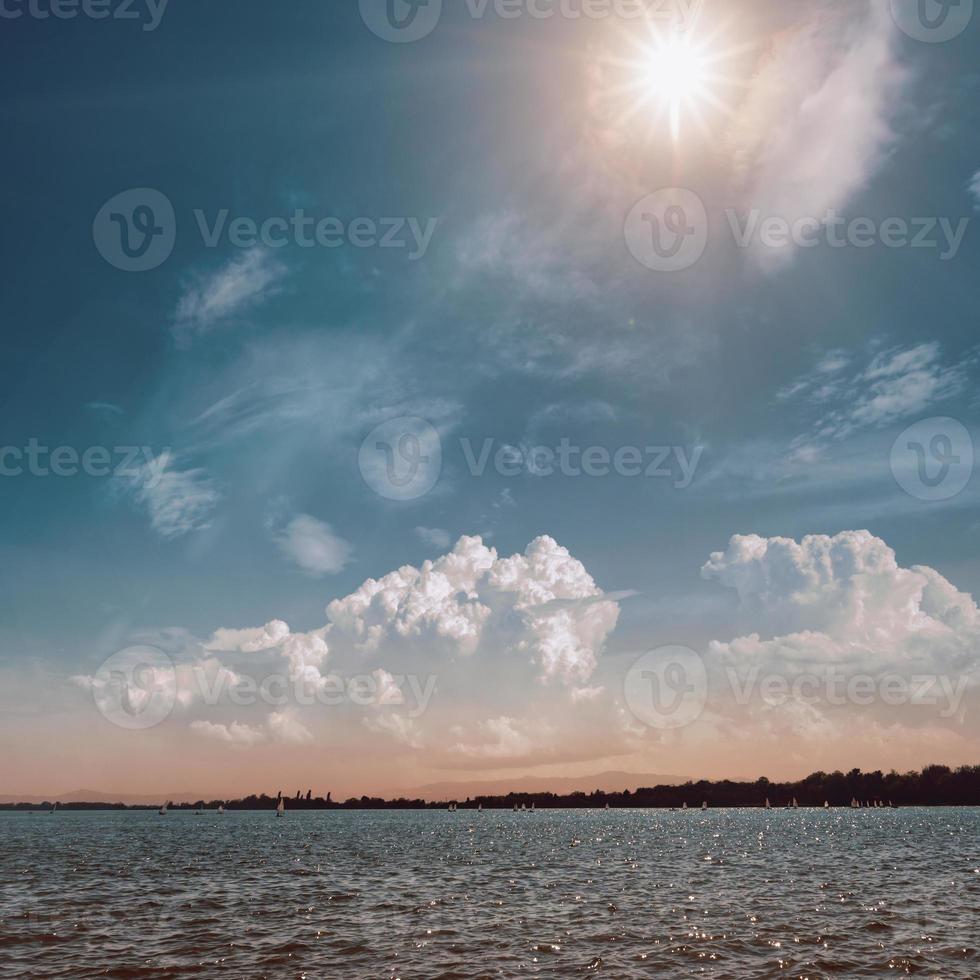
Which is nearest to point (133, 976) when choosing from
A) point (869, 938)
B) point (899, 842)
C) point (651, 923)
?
point (651, 923)

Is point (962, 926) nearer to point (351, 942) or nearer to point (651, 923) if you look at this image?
point (651, 923)

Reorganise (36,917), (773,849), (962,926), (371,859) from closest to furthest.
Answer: (962,926), (36,917), (371,859), (773,849)

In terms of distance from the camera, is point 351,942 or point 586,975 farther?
point 351,942

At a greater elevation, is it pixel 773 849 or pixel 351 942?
pixel 351 942

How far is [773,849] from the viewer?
3679 inches

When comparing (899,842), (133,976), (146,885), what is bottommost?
(899,842)

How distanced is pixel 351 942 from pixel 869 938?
23573 millimetres

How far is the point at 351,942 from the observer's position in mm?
31781

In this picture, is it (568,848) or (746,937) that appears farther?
(568,848)

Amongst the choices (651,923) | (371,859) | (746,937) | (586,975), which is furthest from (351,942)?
(371,859)

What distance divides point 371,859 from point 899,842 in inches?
3077

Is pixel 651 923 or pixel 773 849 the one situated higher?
pixel 651 923

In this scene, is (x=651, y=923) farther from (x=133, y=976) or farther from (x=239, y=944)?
(x=133, y=976)

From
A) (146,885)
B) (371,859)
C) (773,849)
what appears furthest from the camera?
(773,849)
